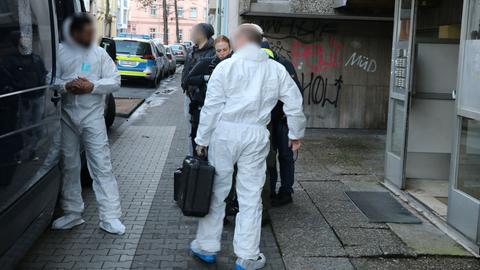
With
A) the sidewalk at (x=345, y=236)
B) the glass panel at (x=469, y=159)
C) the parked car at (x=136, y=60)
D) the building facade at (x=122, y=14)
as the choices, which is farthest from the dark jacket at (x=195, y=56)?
the building facade at (x=122, y=14)

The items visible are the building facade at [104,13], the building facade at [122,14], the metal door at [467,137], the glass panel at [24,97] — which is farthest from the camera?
the building facade at [122,14]

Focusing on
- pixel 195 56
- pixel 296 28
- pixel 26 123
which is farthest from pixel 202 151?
pixel 296 28

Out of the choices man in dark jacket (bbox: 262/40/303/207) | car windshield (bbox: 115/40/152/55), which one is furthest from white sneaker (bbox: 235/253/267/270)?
car windshield (bbox: 115/40/152/55)

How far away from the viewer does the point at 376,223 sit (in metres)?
5.50

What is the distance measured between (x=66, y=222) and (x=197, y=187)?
1.66 m

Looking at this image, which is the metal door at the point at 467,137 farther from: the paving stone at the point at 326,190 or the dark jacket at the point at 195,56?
the dark jacket at the point at 195,56

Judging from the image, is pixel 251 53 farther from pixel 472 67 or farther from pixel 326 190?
pixel 326 190

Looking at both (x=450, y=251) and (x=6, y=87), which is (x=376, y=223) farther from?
(x=6, y=87)

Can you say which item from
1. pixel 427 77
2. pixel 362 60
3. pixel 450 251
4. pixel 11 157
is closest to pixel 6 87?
pixel 11 157

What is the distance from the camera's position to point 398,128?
671 cm

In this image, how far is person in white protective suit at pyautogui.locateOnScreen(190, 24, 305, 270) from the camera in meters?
4.15

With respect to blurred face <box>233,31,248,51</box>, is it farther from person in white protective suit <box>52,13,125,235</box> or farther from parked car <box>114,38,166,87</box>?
parked car <box>114,38,166,87</box>

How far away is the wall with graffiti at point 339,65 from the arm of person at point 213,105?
6.66 m

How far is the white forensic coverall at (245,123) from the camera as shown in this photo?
4.15 metres
